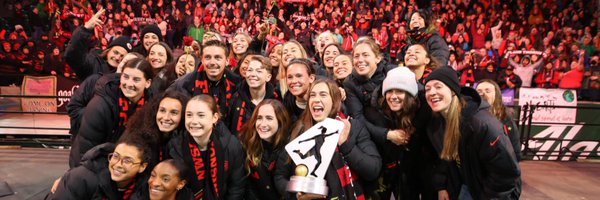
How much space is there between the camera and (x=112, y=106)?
136 inches

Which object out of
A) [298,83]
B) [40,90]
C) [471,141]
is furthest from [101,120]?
[40,90]

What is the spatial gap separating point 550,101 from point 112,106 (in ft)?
24.0

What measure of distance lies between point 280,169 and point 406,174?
1184 mm

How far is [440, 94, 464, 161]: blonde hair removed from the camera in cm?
281

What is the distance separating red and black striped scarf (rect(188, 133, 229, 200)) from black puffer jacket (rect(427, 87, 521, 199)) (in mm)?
1517

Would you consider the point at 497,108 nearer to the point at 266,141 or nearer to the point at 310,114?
the point at 310,114

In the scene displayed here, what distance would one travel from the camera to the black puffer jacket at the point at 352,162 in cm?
287

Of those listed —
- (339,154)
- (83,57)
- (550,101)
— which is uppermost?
(83,57)

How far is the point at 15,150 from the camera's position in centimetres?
705

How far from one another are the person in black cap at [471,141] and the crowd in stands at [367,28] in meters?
6.62

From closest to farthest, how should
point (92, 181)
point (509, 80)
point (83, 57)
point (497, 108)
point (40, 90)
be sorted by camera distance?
point (92, 181), point (497, 108), point (83, 57), point (40, 90), point (509, 80)

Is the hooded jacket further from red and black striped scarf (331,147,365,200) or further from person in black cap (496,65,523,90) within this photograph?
person in black cap (496,65,523,90)

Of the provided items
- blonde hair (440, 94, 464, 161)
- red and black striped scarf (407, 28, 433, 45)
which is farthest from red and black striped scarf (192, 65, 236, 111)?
red and black striped scarf (407, 28, 433, 45)

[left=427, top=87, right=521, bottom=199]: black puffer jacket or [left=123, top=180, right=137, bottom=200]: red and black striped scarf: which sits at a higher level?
[left=427, top=87, right=521, bottom=199]: black puffer jacket
